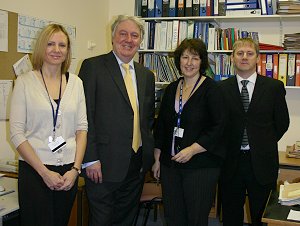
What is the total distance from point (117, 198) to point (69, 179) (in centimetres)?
46

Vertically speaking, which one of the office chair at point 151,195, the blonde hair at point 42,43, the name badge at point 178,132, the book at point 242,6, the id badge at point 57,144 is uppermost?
the book at point 242,6

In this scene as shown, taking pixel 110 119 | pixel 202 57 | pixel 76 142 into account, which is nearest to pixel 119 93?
pixel 110 119

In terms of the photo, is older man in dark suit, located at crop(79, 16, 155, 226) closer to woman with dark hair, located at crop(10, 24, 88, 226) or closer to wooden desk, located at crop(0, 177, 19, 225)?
woman with dark hair, located at crop(10, 24, 88, 226)

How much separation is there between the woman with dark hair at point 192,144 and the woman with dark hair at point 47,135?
0.58 m

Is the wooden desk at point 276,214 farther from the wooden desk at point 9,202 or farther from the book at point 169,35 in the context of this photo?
the book at point 169,35

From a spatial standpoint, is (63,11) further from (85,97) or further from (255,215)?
(255,215)

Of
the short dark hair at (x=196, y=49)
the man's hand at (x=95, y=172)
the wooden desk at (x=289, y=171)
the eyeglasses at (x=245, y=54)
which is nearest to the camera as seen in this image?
the man's hand at (x=95, y=172)

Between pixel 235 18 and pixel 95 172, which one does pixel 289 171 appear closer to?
pixel 235 18

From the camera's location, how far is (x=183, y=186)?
2209mm

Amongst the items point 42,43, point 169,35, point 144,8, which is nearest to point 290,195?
point 42,43

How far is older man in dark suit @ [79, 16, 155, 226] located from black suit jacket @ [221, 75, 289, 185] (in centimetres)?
56

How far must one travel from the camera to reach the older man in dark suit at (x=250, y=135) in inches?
93.1

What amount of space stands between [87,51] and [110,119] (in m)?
1.99

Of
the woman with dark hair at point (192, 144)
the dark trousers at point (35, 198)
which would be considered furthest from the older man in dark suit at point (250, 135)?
the dark trousers at point (35, 198)
